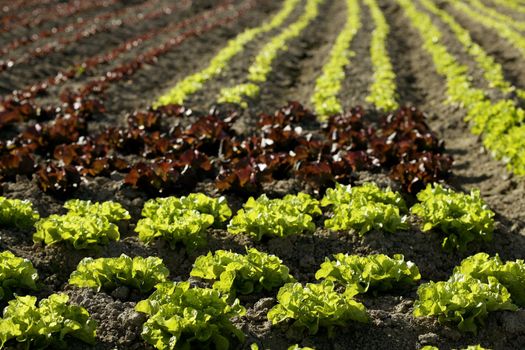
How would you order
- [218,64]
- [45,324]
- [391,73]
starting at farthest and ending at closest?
[218,64], [391,73], [45,324]

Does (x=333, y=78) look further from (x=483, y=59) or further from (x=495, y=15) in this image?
(x=495, y=15)

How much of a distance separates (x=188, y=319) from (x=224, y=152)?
5042 mm

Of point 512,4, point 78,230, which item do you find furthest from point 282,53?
point 512,4

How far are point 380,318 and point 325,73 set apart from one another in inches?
423

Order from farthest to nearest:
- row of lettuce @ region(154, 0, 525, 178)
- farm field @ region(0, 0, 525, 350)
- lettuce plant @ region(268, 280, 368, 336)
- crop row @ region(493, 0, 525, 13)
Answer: crop row @ region(493, 0, 525, 13)
row of lettuce @ region(154, 0, 525, 178)
farm field @ region(0, 0, 525, 350)
lettuce plant @ region(268, 280, 368, 336)

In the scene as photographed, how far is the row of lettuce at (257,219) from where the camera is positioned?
19.9 feet

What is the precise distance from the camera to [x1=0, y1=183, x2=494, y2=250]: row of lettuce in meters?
6.07

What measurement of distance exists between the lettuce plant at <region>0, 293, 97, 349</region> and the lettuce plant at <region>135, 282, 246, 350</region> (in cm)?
43

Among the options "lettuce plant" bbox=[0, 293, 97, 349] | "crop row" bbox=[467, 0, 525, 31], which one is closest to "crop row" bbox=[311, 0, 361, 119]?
"crop row" bbox=[467, 0, 525, 31]

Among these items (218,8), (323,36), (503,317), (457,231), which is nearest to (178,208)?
(457,231)

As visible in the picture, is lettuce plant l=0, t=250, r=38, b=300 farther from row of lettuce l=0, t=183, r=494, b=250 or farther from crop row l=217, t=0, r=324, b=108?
crop row l=217, t=0, r=324, b=108

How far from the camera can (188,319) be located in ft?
14.4

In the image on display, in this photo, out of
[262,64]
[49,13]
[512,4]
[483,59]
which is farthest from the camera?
[512,4]

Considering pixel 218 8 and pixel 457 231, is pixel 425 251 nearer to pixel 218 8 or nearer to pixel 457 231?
pixel 457 231
